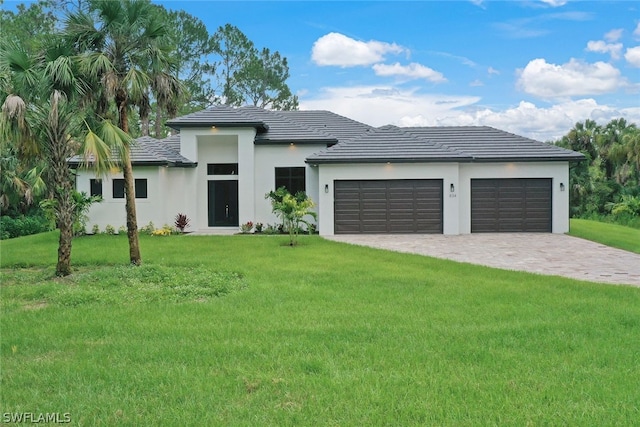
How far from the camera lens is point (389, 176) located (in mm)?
20344

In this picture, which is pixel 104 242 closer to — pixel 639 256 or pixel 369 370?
pixel 369 370

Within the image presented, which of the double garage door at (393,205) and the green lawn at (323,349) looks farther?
the double garage door at (393,205)

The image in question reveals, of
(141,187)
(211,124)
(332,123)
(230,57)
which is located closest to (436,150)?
(332,123)

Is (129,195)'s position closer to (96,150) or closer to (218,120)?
(96,150)

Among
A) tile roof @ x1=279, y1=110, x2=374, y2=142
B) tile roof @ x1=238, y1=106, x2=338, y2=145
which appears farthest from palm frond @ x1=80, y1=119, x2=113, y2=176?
tile roof @ x1=279, y1=110, x2=374, y2=142

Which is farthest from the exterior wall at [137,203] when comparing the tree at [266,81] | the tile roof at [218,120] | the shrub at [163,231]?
the tree at [266,81]

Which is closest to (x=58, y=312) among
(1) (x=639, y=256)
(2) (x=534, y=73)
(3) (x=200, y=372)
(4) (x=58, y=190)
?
(3) (x=200, y=372)

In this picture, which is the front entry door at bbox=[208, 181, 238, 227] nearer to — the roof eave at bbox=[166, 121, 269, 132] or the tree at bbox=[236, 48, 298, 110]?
the roof eave at bbox=[166, 121, 269, 132]

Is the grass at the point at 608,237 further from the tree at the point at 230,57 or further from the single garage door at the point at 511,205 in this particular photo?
the tree at the point at 230,57

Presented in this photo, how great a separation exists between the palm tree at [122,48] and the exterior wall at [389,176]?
29.4 feet

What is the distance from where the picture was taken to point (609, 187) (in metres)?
32.3

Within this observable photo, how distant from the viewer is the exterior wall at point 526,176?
2047cm

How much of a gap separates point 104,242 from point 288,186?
7870 mm

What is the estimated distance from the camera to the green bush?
2661 centimetres
